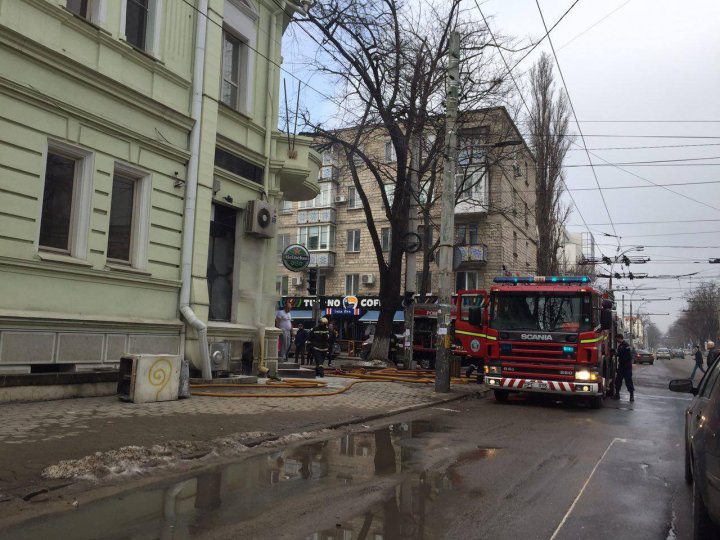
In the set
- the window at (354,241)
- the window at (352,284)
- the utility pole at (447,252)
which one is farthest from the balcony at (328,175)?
the utility pole at (447,252)

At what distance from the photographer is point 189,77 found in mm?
12484

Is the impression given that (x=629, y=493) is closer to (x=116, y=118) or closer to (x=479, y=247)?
(x=116, y=118)

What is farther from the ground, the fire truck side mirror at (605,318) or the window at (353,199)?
the window at (353,199)

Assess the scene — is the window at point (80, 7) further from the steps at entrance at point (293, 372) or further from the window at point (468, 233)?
the window at point (468, 233)

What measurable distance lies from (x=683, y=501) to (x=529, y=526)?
1.94 m

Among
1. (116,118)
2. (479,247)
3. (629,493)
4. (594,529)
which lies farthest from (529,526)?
(479,247)

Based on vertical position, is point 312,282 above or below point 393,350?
above

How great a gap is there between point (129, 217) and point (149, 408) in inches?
160

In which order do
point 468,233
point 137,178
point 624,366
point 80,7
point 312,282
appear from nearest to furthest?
point 80,7 → point 137,178 → point 624,366 → point 312,282 → point 468,233

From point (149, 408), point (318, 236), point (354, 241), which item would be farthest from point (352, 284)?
point (149, 408)

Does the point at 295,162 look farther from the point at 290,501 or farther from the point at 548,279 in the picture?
the point at 290,501

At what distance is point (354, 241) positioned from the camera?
43062mm

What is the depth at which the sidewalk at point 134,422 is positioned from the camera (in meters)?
5.77

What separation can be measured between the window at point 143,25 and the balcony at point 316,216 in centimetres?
3177
